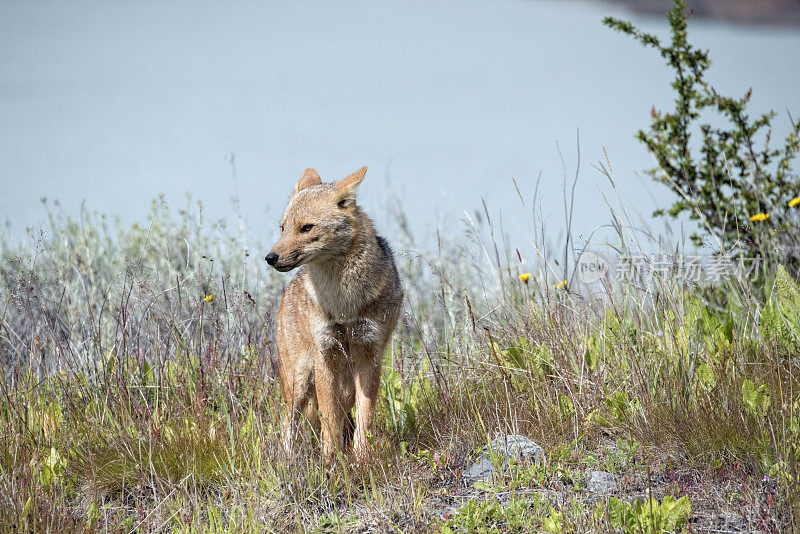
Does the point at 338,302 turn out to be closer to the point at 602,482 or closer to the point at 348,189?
the point at 348,189

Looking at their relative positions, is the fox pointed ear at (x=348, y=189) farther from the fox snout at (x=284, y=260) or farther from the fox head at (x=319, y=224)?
the fox snout at (x=284, y=260)

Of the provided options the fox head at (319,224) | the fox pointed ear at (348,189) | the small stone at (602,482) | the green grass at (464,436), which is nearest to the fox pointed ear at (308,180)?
the fox head at (319,224)

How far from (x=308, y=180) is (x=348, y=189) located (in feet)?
2.01

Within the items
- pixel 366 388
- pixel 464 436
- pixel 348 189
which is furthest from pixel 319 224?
pixel 464 436

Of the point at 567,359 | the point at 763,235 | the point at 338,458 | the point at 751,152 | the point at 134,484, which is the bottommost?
the point at 134,484

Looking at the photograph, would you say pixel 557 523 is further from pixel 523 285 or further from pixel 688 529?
pixel 523 285

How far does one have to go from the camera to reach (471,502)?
3203 mm

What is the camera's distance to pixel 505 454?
3.61m

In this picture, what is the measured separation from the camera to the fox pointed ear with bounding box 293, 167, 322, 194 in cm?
474

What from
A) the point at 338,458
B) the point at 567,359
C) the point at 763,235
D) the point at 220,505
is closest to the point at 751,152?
the point at 763,235

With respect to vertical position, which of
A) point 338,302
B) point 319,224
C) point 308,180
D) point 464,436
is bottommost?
point 464,436

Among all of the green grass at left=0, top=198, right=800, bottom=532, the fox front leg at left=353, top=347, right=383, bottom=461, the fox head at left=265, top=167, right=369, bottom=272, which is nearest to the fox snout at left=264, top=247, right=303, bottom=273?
the fox head at left=265, top=167, right=369, bottom=272

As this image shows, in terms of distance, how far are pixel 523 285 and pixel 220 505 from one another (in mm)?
2983

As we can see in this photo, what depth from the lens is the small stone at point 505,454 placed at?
11.8 feet
